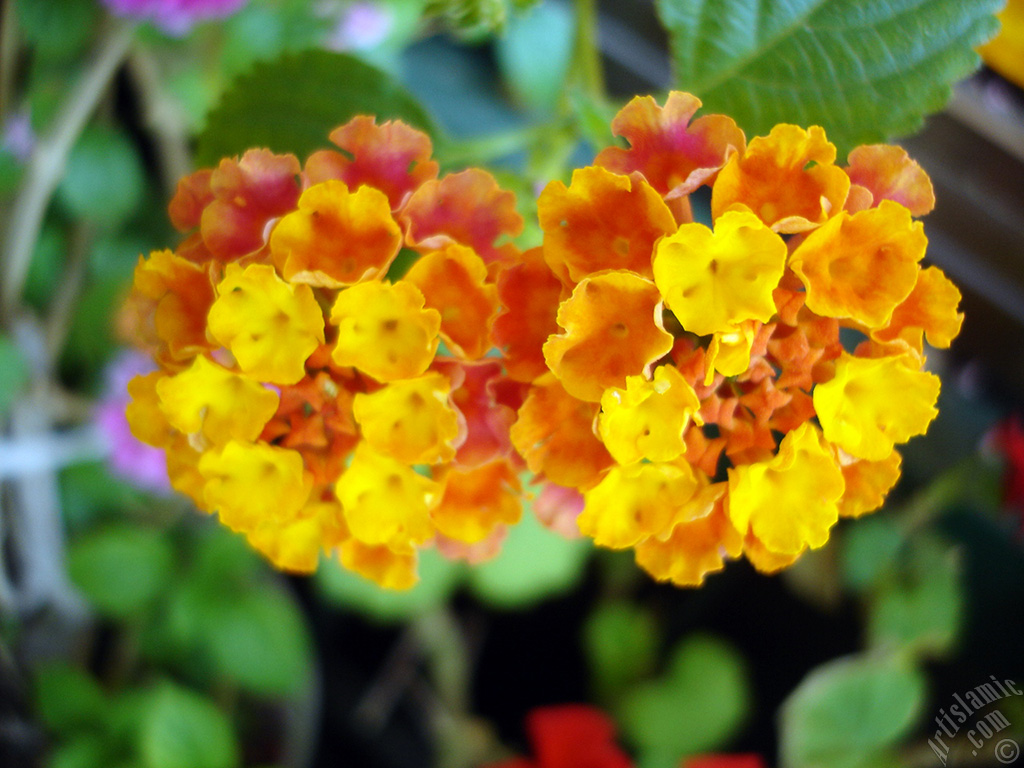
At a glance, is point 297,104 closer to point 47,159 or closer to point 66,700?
point 47,159

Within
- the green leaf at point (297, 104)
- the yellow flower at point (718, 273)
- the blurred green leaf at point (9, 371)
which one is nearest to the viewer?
the yellow flower at point (718, 273)

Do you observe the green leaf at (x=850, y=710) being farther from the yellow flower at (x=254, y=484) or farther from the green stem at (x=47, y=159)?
the green stem at (x=47, y=159)

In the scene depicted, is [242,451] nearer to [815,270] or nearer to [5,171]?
[815,270]

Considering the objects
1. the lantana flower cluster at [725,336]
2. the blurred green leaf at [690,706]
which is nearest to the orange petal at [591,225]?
the lantana flower cluster at [725,336]

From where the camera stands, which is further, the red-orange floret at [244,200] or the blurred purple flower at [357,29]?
the blurred purple flower at [357,29]

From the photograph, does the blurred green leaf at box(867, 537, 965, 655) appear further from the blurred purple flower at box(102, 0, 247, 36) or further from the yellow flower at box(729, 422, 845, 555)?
the blurred purple flower at box(102, 0, 247, 36)

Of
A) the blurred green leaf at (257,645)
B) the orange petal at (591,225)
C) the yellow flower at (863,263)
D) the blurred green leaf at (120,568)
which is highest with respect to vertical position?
the yellow flower at (863,263)

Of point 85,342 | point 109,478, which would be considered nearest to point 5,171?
point 85,342
